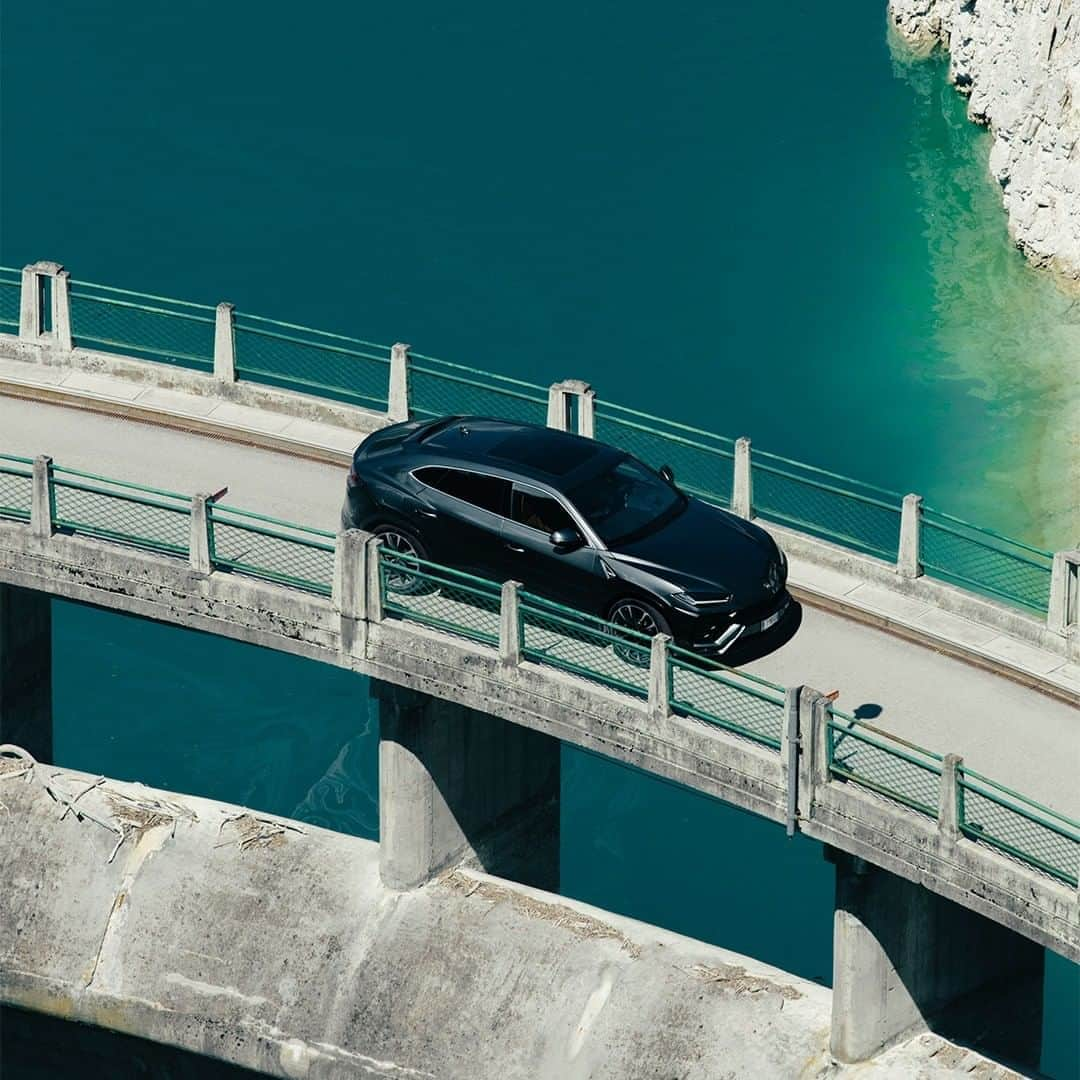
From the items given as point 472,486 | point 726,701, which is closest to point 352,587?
point 472,486

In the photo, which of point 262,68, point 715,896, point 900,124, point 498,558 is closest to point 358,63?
point 262,68

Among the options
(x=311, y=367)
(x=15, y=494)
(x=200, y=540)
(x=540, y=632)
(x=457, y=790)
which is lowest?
(x=540, y=632)

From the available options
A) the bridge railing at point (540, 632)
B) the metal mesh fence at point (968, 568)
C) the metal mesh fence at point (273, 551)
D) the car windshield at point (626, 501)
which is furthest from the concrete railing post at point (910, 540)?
the metal mesh fence at point (273, 551)

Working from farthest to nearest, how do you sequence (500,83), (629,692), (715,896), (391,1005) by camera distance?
(500,83) → (715,896) → (391,1005) → (629,692)

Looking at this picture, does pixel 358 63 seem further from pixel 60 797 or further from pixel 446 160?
pixel 60 797

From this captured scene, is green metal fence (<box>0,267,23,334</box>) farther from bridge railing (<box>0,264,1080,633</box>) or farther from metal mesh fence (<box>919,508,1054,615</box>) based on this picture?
metal mesh fence (<box>919,508,1054,615</box>)

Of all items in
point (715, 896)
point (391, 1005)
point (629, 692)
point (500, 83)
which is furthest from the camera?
point (500, 83)

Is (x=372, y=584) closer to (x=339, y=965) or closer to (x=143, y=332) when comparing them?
(x=339, y=965)

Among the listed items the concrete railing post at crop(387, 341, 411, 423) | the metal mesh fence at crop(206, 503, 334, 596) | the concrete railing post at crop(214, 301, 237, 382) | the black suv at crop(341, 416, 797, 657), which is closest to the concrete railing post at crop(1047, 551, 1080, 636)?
the black suv at crop(341, 416, 797, 657)
